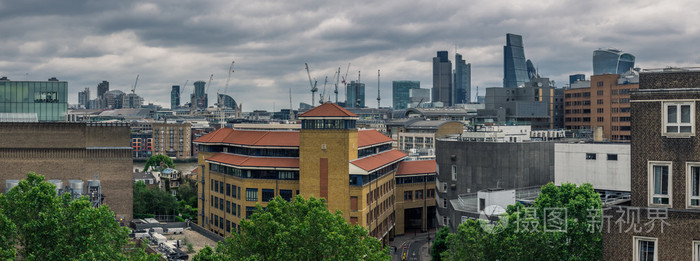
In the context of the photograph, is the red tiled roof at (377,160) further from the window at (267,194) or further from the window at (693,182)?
the window at (693,182)

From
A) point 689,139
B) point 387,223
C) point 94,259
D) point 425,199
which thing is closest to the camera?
point 689,139

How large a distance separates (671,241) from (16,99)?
87.5 meters

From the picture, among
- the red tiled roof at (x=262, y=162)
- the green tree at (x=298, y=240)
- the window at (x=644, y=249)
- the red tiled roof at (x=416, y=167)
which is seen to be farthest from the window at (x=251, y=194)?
the window at (x=644, y=249)

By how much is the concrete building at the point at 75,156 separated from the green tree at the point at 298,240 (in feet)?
133

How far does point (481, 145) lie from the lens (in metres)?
82.9

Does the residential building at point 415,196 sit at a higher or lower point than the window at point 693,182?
lower

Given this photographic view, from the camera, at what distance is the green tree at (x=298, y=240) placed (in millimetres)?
47125

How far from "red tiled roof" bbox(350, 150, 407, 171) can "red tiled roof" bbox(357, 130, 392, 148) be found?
2246 millimetres

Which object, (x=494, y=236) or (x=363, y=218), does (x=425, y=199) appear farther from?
(x=494, y=236)

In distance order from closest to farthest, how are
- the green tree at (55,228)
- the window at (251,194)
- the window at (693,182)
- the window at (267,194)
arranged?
the window at (693,182) < the green tree at (55,228) < the window at (267,194) < the window at (251,194)

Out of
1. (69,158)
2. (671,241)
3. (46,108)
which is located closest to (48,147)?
(69,158)

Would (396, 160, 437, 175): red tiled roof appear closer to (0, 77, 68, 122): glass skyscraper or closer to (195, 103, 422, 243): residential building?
(195, 103, 422, 243): residential building

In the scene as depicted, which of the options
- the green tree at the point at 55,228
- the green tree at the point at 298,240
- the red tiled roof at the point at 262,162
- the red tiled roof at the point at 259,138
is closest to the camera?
the green tree at the point at 55,228

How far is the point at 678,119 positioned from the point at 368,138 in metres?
80.6
